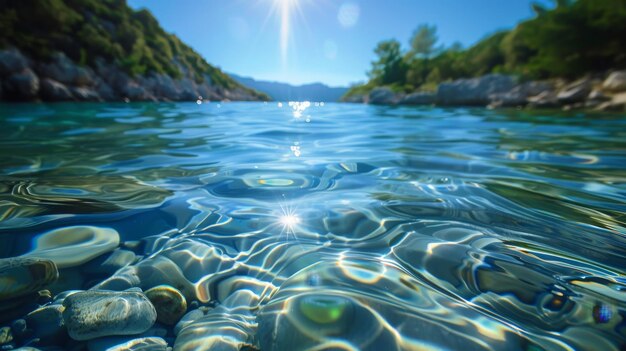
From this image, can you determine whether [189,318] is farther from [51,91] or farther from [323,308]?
[51,91]

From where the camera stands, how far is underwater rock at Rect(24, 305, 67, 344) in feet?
2.43

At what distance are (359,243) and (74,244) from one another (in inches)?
46.7

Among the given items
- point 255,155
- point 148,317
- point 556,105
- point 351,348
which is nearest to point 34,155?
point 255,155

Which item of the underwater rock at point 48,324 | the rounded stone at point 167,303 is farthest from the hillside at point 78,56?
the rounded stone at point 167,303

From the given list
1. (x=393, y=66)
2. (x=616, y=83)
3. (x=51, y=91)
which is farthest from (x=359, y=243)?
(x=393, y=66)

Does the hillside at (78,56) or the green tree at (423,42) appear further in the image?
the green tree at (423,42)

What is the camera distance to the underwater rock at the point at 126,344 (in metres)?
0.71

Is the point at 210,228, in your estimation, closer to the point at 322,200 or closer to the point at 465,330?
the point at 322,200

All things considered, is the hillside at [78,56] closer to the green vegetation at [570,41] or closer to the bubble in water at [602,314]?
the bubble in water at [602,314]

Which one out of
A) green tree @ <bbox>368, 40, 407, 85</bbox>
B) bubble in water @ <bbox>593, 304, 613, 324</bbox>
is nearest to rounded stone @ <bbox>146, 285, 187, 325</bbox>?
bubble in water @ <bbox>593, 304, 613, 324</bbox>

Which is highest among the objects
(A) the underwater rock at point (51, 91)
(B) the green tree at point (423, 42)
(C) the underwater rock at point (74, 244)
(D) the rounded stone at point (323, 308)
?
(B) the green tree at point (423, 42)

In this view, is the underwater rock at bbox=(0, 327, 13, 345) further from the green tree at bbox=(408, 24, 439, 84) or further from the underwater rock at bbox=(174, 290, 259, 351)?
the green tree at bbox=(408, 24, 439, 84)

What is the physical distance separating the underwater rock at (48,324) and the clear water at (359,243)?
0.14 metres

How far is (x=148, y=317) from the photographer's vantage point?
2.64ft
